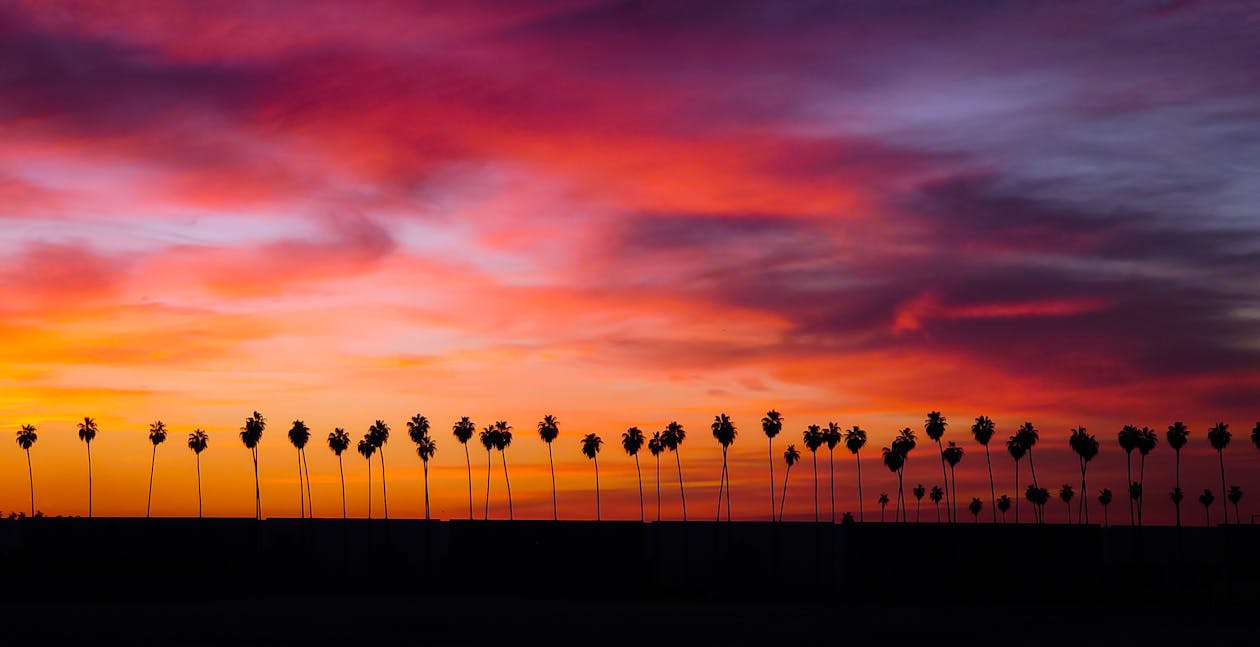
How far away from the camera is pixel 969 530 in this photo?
119188 mm

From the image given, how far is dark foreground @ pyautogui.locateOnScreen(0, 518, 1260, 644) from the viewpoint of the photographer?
364ft

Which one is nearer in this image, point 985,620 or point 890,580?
point 985,620

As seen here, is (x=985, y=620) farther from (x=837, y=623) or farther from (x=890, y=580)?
(x=890, y=580)

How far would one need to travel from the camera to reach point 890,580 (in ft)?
390

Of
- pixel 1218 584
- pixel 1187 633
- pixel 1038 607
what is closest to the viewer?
pixel 1187 633

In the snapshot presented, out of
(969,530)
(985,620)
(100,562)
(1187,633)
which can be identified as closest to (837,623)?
(985,620)

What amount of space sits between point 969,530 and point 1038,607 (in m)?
11.0

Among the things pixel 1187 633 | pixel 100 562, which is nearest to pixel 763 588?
pixel 1187 633

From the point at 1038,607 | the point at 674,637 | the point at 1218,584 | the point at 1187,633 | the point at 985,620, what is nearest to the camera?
the point at 674,637

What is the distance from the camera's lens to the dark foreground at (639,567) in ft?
364

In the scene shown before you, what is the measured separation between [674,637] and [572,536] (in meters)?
53.7

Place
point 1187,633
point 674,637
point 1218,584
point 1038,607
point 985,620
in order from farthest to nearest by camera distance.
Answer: point 1218,584
point 1038,607
point 985,620
point 1187,633
point 674,637

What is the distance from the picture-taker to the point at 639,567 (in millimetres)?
122375

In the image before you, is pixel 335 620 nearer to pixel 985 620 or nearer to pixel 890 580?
pixel 985 620
